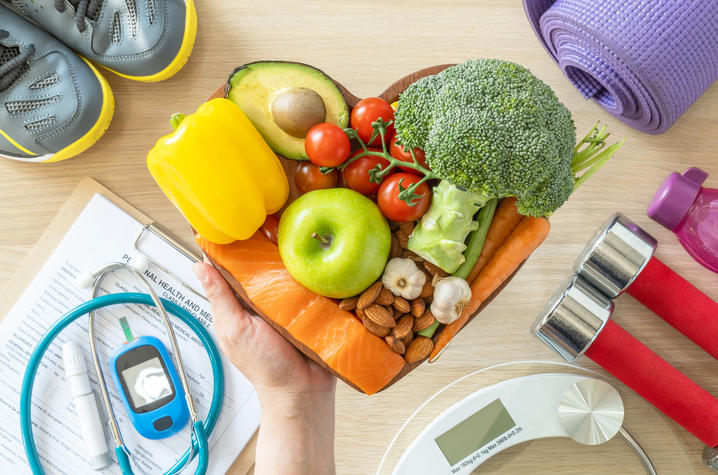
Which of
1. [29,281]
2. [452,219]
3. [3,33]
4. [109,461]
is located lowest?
[109,461]

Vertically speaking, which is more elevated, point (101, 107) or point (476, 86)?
point (476, 86)

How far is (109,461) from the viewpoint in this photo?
0.82 metres

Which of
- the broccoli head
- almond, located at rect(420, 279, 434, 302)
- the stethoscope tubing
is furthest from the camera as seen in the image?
the stethoscope tubing

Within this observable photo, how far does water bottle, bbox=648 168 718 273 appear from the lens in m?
0.81

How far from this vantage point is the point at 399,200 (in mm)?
650

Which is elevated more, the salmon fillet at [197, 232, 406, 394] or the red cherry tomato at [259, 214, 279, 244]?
the red cherry tomato at [259, 214, 279, 244]

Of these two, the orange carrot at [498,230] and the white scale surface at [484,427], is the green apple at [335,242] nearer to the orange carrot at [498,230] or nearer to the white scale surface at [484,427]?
the orange carrot at [498,230]

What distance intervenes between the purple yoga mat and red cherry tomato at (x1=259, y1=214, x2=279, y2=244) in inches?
19.1

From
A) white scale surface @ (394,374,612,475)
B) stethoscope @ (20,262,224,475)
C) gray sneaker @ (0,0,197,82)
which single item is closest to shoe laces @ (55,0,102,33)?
gray sneaker @ (0,0,197,82)

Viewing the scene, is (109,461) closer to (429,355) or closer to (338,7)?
(429,355)

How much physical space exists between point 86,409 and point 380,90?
68 centimetres

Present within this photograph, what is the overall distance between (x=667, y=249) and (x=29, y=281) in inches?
40.6

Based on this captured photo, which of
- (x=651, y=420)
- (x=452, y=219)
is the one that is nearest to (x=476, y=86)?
(x=452, y=219)

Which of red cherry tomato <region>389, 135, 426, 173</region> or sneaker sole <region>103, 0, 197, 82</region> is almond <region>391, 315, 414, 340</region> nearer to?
red cherry tomato <region>389, 135, 426, 173</region>
